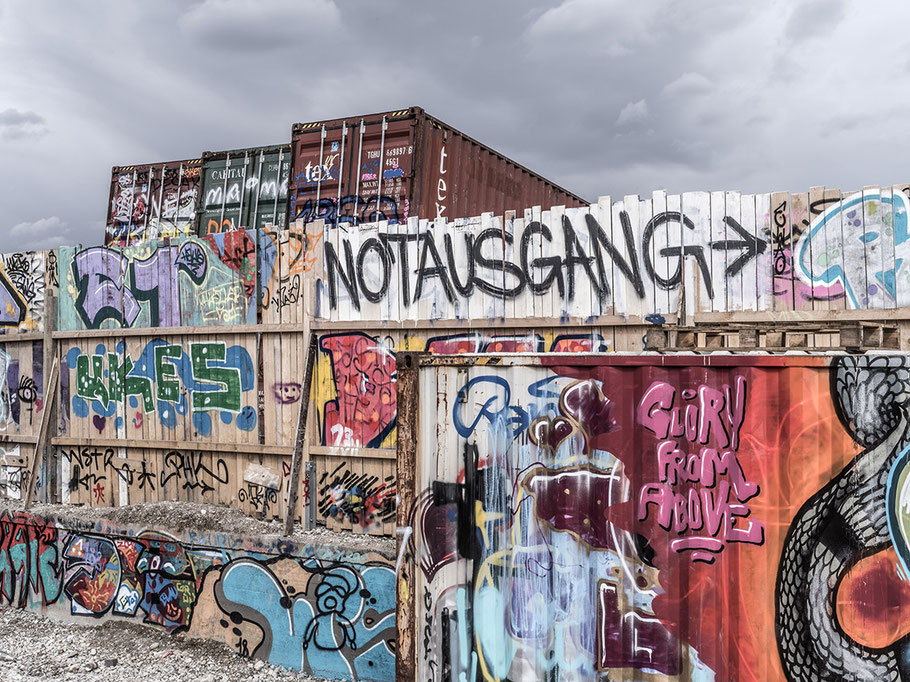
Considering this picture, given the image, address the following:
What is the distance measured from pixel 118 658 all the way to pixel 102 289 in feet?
15.1

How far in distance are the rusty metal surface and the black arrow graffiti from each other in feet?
24.4

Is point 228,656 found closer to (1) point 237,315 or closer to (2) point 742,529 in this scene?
(1) point 237,315

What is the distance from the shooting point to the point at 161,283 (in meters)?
9.04

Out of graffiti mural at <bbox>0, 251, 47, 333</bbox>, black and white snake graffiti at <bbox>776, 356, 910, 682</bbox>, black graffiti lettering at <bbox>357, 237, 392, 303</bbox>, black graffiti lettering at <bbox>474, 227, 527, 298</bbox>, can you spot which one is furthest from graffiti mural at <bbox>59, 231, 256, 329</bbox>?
black and white snake graffiti at <bbox>776, 356, 910, 682</bbox>

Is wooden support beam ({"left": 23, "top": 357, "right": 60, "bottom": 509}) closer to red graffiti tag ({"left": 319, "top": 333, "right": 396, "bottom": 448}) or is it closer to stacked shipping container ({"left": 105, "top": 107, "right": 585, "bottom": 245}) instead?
stacked shipping container ({"left": 105, "top": 107, "right": 585, "bottom": 245})

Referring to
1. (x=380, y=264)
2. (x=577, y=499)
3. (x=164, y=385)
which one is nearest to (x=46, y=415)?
(x=164, y=385)

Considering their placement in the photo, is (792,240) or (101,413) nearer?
(792,240)

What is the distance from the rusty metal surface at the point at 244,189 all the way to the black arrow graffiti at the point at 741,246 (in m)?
7.45

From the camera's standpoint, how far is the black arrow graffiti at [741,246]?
606 centimetres

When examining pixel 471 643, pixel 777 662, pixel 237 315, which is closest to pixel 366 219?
pixel 237 315

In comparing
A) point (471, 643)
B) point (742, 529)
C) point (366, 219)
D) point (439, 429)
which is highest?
point (366, 219)

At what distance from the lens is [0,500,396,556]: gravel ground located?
23.9 feet

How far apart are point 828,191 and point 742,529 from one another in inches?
128

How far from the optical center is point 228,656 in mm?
7238
